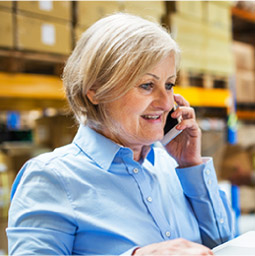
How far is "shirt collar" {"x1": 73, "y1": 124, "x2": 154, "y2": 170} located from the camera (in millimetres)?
1283

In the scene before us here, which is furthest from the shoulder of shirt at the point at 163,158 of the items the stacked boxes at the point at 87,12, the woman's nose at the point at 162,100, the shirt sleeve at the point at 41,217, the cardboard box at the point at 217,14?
the cardboard box at the point at 217,14

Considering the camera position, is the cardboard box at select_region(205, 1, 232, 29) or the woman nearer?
the woman

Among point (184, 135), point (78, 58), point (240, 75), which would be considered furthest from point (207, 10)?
point (78, 58)

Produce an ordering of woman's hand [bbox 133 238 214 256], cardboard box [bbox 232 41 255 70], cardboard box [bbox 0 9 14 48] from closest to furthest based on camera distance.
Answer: woman's hand [bbox 133 238 214 256] → cardboard box [bbox 0 9 14 48] → cardboard box [bbox 232 41 255 70]

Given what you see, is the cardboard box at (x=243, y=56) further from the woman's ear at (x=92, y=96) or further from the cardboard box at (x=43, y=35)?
the woman's ear at (x=92, y=96)

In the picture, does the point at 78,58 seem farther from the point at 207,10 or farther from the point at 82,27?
the point at 207,10

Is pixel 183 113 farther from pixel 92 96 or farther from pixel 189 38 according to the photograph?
pixel 189 38

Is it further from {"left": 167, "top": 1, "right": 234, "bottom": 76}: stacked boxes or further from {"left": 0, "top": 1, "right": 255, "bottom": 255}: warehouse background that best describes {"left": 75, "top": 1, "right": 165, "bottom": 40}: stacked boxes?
{"left": 167, "top": 1, "right": 234, "bottom": 76}: stacked boxes

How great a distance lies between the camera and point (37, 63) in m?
2.74

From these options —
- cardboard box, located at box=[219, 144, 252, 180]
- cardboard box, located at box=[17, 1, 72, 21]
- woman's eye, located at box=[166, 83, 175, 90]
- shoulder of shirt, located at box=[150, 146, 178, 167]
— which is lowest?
cardboard box, located at box=[219, 144, 252, 180]

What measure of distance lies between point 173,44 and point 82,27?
156 cm

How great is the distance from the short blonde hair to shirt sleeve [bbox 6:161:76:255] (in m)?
0.31

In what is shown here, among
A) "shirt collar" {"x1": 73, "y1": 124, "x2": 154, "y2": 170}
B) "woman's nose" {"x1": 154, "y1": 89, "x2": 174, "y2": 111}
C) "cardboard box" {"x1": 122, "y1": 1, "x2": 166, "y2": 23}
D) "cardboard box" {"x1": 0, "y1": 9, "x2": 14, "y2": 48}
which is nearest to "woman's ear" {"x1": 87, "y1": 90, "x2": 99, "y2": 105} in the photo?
"shirt collar" {"x1": 73, "y1": 124, "x2": 154, "y2": 170}

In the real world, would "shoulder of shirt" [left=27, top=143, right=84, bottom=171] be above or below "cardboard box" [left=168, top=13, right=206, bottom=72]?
below
